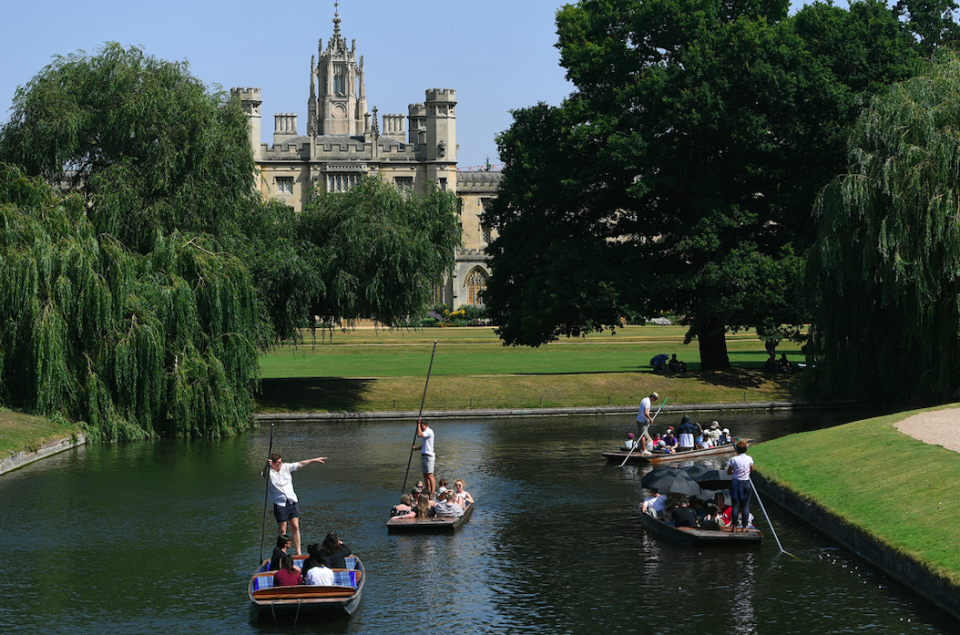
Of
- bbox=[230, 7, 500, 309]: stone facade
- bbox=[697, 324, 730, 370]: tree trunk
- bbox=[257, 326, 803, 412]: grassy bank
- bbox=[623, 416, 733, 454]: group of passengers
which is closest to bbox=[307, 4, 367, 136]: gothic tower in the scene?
bbox=[230, 7, 500, 309]: stone facade

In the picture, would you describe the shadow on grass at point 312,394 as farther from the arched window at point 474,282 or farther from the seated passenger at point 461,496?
the arched window at point 474,282

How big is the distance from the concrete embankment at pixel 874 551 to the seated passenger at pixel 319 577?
24.9 feet

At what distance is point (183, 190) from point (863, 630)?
26624mm

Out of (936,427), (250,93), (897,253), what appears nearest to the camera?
(936,427)

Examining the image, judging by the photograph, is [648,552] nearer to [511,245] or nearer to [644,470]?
[644,470]

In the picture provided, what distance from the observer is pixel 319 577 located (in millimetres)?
13688

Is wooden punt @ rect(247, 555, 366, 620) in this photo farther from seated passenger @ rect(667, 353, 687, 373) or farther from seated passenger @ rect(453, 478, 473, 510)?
Answer: seated passenger @ rect(667, 353, 687, 373)

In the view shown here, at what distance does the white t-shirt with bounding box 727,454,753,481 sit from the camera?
17562 mm

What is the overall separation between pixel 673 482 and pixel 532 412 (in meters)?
19.8

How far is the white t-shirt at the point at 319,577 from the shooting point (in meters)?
13.7

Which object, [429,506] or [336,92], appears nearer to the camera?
[429,506]

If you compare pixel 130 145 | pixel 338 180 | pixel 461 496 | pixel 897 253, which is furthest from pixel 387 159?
pixel 461 496

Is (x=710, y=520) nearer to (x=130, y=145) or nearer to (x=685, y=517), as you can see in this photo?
(x=685, y=517)

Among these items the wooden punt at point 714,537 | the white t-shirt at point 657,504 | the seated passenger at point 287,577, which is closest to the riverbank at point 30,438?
the seated passenger at point 287,577
